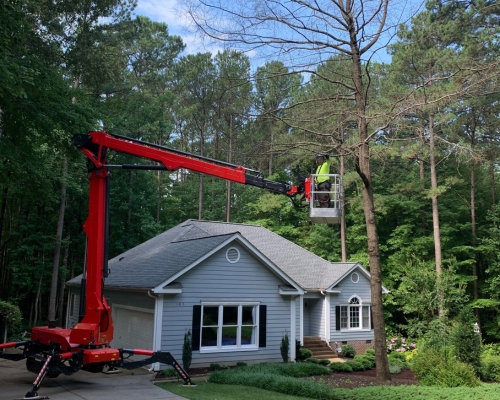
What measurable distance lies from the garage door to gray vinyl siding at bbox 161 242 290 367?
798 mm

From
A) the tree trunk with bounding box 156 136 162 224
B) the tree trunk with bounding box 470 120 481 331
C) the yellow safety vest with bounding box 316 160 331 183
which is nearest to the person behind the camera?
the yellow safety vest with bounding box 316 160 331 183

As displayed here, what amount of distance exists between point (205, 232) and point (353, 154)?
35.1 ft

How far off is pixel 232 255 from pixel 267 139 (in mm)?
4842

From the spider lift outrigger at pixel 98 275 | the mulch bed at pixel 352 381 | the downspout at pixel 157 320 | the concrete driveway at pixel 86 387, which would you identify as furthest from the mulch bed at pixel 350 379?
the spider lift outrigger at pixel 98 275

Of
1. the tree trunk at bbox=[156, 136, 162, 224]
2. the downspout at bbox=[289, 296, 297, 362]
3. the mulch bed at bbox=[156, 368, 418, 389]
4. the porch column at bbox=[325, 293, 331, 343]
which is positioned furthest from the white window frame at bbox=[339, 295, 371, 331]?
the tree trunk at bbox=[156, 136, 162, 224]

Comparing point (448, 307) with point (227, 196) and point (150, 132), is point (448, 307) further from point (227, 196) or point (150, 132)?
point (150, 132)

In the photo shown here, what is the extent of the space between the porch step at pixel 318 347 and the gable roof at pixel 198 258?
2.23 meters

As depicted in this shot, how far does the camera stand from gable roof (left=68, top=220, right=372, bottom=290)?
15258 mm

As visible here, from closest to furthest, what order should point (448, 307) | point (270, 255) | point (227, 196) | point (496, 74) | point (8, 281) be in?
1. point (496, 74)
2. point (448, 307)
3. point (270, 255)
4. point (8, 281)
5. point (227, 196)

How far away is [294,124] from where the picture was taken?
12359mm

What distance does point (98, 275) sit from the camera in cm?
986

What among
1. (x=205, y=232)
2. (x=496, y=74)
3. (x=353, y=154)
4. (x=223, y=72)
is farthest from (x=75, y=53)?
(x=496, y=74)

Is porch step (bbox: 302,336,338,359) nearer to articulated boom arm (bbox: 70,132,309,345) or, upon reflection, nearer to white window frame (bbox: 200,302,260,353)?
white window frame (bbox: 200,302,260,353)

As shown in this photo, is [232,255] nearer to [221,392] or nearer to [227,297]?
[227,297]
